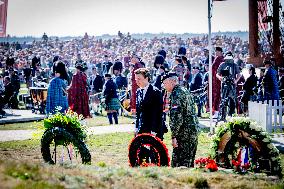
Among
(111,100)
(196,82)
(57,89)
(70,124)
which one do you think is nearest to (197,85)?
(196,82)

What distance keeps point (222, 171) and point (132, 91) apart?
34.8ft

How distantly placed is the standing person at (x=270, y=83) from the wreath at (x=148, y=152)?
976 centimetres

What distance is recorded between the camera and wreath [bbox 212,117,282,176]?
7.94m

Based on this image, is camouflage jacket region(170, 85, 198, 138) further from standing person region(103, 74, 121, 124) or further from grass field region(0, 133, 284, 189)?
standing person region(103, 74, 121, 124)

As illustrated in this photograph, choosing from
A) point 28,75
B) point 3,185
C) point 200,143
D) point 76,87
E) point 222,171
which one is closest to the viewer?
point 3,185

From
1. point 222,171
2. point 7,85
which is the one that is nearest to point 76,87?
point 7,85

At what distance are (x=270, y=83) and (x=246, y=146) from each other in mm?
9186

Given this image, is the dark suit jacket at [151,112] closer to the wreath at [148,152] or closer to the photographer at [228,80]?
the wreath at [148,152]

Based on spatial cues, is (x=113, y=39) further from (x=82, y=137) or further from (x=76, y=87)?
(x=82, y=137)

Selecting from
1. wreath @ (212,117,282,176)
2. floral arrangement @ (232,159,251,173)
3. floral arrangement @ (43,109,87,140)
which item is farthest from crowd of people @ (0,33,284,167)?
floral arrangement @ (232,159,251,173)

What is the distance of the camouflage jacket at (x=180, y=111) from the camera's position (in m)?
8.33

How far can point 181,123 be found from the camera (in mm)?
8375

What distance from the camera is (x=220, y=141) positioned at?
8.45 m

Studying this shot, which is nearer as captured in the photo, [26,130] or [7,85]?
[26,130]
